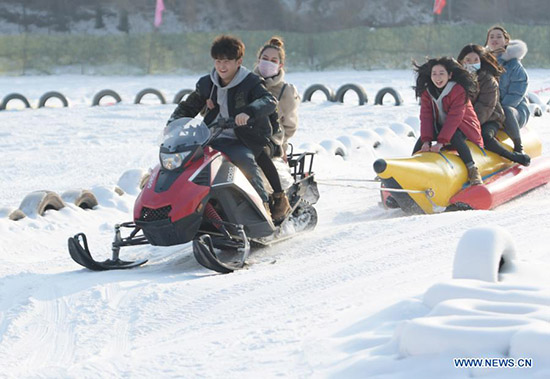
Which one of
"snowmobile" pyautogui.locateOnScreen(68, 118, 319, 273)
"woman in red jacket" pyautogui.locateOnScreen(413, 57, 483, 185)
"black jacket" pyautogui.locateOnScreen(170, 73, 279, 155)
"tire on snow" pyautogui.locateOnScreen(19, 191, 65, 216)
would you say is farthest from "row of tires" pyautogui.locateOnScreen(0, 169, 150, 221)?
"woman in red jacket" pyautogui.locateOnScreen(413, 57, 483, 185)

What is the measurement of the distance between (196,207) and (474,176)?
3.01 metres

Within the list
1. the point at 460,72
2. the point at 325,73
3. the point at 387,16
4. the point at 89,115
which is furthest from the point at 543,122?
the point at 387,16

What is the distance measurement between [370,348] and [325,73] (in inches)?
890

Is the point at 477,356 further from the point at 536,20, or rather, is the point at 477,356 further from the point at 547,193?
the point at 536,20

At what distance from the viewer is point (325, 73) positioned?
25.5 metres

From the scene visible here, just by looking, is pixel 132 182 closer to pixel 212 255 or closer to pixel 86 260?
pixel 86 260

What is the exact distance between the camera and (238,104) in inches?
222

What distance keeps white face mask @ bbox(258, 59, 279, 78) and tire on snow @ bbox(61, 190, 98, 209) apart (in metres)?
2.16

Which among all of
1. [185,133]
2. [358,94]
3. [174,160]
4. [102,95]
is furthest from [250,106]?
[102,95]

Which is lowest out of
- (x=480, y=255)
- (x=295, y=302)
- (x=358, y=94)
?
(x=295, y=302)

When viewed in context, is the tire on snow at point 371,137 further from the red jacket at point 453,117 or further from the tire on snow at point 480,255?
the tire on snow at point 480,255

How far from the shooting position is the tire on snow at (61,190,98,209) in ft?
24.4

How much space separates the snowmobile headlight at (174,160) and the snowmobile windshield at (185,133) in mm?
50

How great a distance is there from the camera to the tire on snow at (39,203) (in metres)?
7.05
